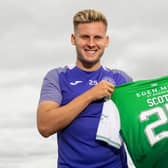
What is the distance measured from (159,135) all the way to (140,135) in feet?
0.78

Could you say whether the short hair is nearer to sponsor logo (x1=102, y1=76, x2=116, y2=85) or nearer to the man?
the man

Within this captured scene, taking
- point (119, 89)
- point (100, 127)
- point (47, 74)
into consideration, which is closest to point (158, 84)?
point (119, 89)

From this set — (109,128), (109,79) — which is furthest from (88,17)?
(109,128)

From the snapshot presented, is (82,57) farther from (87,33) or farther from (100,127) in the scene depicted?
(100,127)

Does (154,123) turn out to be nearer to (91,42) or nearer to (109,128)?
(109,128)

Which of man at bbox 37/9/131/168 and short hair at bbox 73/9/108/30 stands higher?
short hair at bbox 73/9/108/30

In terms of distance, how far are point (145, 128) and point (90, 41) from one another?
1.29 metres

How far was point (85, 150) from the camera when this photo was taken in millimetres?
6199

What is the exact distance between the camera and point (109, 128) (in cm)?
617

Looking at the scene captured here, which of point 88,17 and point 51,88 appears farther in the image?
point 88,17

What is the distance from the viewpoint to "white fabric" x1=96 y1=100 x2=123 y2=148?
6.13m

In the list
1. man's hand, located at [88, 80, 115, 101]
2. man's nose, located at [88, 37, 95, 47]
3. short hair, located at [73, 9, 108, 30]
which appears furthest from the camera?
short hair, located at [73, 9, 108, 30]

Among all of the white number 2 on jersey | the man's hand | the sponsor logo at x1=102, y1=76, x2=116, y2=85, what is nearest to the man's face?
the sponsor logo at x1=102, y1=76, x2=116, y2=85

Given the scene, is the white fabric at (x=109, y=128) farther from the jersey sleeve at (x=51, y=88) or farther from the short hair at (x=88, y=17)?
the short hair at (x=88, y=17)
